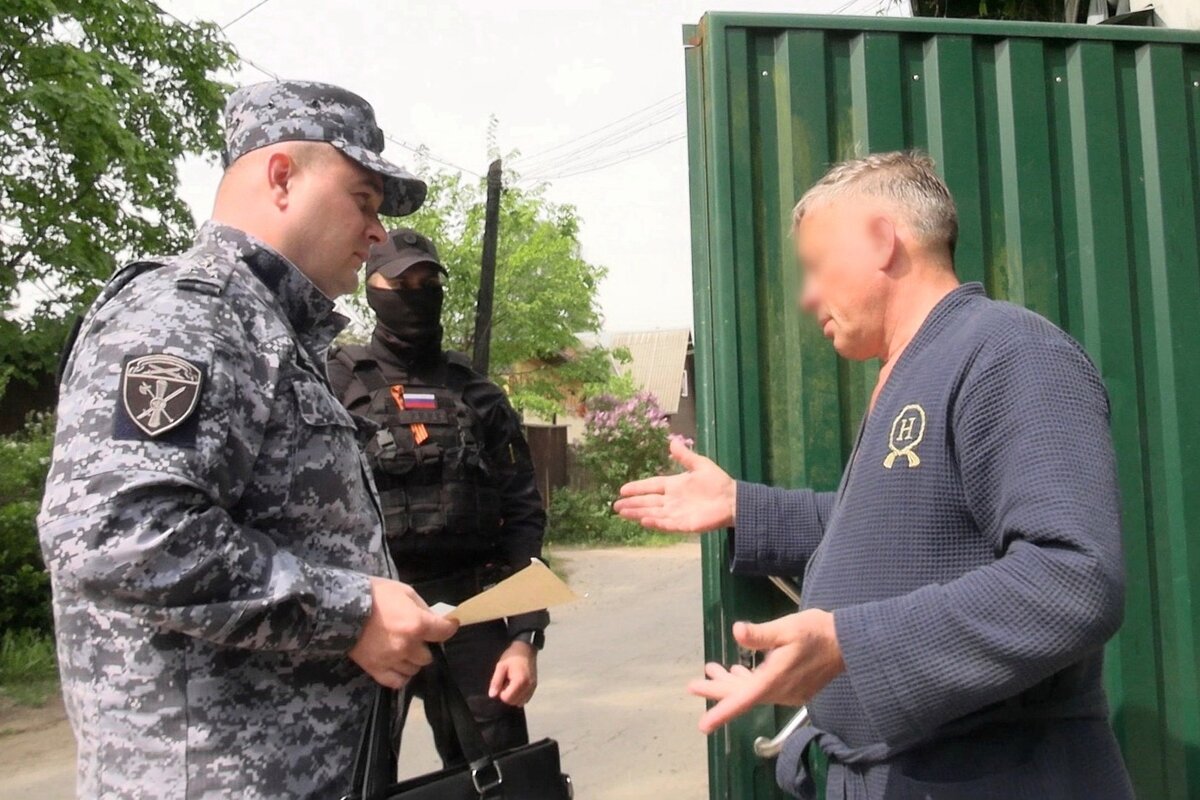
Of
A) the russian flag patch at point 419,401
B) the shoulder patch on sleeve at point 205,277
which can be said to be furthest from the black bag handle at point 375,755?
the russian flag patch at point 419,401

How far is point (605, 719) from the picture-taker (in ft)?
21.9

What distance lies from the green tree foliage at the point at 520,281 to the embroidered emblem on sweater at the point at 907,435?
644 inches

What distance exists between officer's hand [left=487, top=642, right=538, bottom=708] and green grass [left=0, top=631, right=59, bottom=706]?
5.30 m

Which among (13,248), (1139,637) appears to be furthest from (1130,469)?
(13,248)

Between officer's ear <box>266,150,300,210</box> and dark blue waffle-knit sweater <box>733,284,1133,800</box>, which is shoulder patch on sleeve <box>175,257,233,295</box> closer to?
officer's ear <box>266,150,300,210</box>

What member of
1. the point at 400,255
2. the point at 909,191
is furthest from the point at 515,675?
the point at 909,191

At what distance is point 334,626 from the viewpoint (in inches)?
62.6

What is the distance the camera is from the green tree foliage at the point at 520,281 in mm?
18312

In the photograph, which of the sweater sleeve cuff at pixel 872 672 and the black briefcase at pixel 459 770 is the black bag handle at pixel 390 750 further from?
the sweater sleeve cuff at pixel 872 672

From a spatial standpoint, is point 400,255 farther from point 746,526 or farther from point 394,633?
point 394,633

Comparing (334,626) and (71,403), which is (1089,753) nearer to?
(334,626)

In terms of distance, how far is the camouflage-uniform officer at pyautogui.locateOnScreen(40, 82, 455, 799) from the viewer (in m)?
1.48

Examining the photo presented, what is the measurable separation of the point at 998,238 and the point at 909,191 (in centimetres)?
82

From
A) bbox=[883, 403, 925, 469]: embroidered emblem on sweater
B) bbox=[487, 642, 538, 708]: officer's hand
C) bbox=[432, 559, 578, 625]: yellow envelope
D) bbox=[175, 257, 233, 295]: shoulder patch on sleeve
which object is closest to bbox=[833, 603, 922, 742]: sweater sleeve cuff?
bbox=[883, 403, 925, 469]: embroidered emblem on sweater
